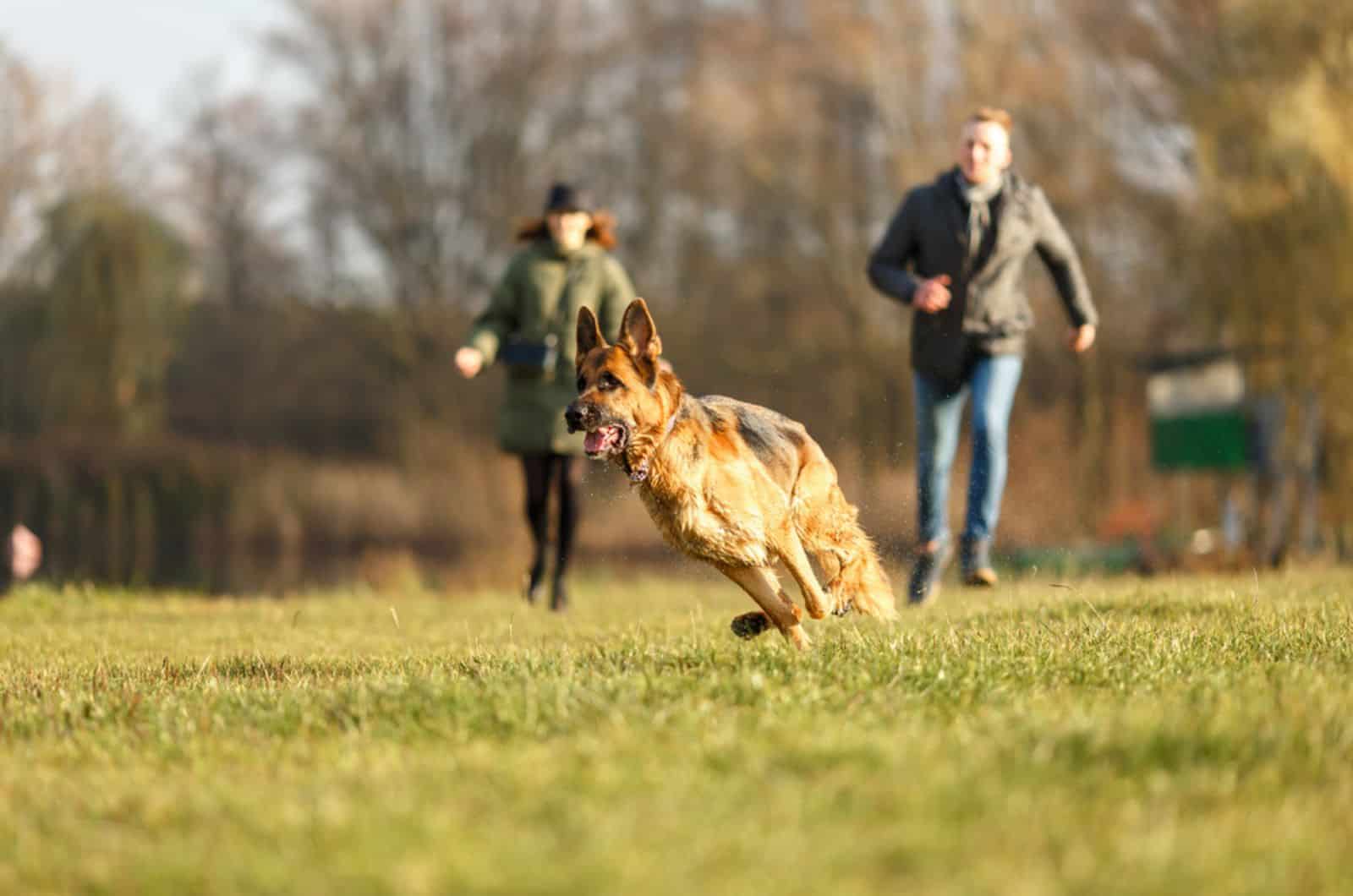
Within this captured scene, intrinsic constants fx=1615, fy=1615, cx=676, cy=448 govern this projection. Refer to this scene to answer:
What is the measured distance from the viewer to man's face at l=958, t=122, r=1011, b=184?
8.91 m

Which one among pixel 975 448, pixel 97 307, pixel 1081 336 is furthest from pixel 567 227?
pixel 97 307

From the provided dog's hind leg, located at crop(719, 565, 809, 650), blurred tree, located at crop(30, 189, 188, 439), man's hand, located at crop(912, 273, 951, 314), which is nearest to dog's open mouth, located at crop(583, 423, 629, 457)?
dog's hind leg, located at crop(719, 565, 809, 650)

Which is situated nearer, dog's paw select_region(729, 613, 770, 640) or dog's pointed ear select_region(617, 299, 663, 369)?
dog's pointed ear select_region(617, 299, 663, 369)

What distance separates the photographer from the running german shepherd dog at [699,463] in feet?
19.1

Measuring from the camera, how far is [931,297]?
8523 mm

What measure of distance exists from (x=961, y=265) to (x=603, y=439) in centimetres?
391

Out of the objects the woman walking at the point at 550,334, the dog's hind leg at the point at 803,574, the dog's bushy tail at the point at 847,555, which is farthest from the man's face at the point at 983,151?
the dog's hind leg at the point at 803,574

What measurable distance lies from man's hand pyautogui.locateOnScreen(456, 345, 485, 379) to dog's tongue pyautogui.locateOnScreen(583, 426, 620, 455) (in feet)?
12.9

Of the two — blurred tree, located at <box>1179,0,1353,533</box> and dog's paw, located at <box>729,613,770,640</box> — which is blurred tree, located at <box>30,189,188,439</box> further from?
dog's paw, located at <box>729,613,770,640</box>

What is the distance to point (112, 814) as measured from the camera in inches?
143

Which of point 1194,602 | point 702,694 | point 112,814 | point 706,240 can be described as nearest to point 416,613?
point 1194,602

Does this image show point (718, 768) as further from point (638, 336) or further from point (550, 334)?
point (550, 334)

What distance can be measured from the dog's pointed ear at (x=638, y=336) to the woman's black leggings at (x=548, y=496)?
4.64 meters

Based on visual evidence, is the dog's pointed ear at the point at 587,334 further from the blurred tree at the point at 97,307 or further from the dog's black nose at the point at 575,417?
the blurred tree at the point at 97,307
